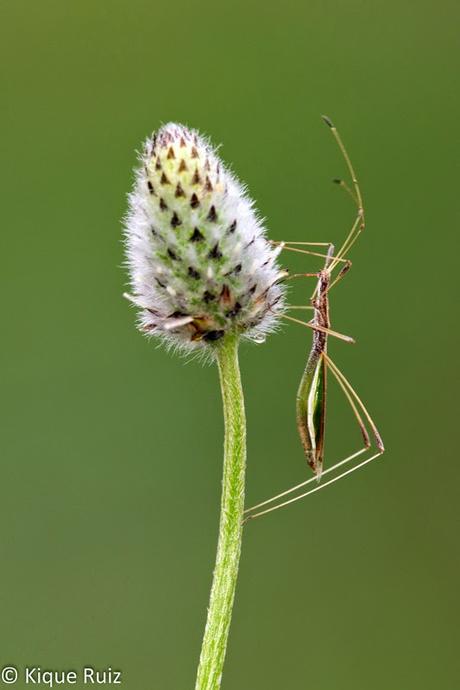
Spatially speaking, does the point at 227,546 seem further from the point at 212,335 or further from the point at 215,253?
the point at 215,253

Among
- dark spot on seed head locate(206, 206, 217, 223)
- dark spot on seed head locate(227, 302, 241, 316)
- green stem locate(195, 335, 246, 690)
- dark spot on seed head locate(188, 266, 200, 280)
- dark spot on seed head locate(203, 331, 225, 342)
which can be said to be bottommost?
green stem locate(195, 335, 246, 690)

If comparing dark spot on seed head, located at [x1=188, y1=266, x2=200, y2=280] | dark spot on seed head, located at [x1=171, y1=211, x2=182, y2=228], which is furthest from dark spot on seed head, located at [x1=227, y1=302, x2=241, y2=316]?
dark spot on seed head, located at [x1=171, y1=211, x2=182, y2=228]

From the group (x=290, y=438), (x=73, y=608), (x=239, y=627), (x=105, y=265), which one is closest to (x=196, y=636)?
(x=239, y=627)

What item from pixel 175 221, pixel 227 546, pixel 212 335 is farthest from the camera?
pixel 212 335

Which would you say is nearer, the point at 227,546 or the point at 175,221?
the point at 227,546

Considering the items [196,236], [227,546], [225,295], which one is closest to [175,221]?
[196,236]

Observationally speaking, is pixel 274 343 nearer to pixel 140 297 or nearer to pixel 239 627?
pixel 239 627

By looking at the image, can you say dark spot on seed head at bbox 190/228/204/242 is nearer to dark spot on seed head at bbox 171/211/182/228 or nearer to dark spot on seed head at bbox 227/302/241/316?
dark spot on seed head at bbox 171/211/182/228
